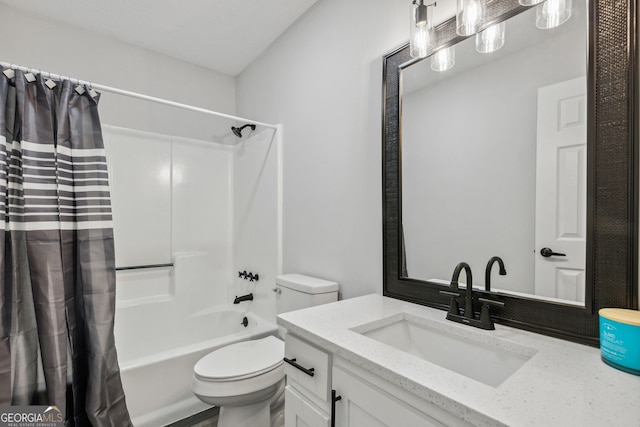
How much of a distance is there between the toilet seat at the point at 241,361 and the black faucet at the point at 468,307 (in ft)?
3.11

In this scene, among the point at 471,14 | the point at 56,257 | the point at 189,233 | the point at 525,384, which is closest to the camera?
the point at 525,384

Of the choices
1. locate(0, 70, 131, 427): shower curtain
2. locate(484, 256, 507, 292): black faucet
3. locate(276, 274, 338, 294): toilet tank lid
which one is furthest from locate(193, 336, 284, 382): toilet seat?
locate(484, 256, 507, 292): black faucet

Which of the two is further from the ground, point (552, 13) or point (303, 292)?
point (552, 13)

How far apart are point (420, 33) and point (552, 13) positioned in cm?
43

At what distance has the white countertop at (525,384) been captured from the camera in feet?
1.90

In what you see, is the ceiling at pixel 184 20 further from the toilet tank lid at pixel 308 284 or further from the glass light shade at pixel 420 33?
the toilet tank lid at pixel 308 284

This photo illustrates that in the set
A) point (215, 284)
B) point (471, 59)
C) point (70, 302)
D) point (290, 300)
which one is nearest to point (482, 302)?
point (471, 59)

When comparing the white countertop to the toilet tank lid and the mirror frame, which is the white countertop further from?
the toilet tank lid

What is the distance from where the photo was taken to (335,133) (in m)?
1.80

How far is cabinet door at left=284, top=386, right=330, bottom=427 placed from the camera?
980mm

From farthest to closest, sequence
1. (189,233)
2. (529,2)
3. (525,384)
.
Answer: (189,233) < (529,2) < (525,384)

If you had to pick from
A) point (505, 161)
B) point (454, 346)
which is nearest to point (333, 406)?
point (454, 346)

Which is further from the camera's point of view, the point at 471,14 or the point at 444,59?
the point at 444,59

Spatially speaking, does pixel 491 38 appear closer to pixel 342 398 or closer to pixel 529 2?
pixel 529 2
